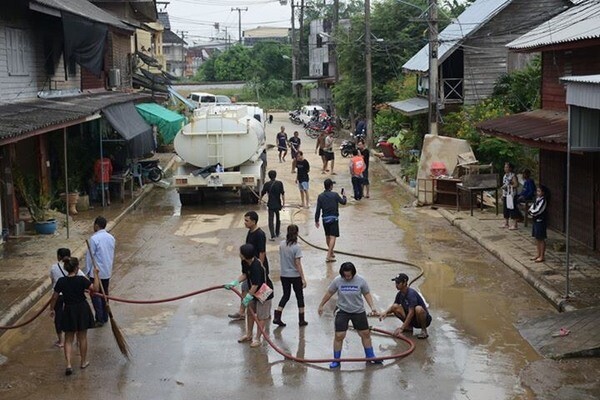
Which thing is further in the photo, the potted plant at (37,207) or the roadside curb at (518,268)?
the potted plant at (37,207)

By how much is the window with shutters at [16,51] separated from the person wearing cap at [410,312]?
13.1m

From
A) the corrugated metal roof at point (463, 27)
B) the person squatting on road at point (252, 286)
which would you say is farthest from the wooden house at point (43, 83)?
the corrugated metal roof at point (463, 27)

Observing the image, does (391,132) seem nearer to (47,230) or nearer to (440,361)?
(47,230)

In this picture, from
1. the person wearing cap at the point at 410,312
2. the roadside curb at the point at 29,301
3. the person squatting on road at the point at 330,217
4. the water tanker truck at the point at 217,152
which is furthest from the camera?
the water tanker truck at the point at 217,152

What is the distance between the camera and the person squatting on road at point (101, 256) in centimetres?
1308

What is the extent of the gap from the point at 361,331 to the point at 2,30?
14.0 m

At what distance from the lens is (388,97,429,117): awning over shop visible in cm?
3444

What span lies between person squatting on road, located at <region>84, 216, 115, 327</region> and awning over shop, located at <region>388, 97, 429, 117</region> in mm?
22649

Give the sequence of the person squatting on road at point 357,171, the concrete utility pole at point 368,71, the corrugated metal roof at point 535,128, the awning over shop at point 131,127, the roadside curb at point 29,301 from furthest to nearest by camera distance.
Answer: the concrete utility pole at point 368,71 → the person squatting on road at point 357,171 → the awning over shop at point 131,127 → the corrugated metal roof at point 535,128 → the roadside curb at point 29,301

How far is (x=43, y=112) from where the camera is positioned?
795 inches

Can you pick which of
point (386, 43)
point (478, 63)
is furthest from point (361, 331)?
point (386, 43)

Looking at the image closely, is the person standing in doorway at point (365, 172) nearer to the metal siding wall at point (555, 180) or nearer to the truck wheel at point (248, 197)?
the truck wheel at point (248, 197)

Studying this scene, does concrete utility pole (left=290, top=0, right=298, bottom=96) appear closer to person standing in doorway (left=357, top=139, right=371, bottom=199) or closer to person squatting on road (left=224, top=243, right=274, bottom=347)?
person standing in doorway (left=357, top=139, right=371, bottom=199)

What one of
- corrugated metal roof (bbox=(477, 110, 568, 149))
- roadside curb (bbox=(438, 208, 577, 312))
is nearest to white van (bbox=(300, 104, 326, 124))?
roadside curb (bbox=(438, 208, 577, 312))
